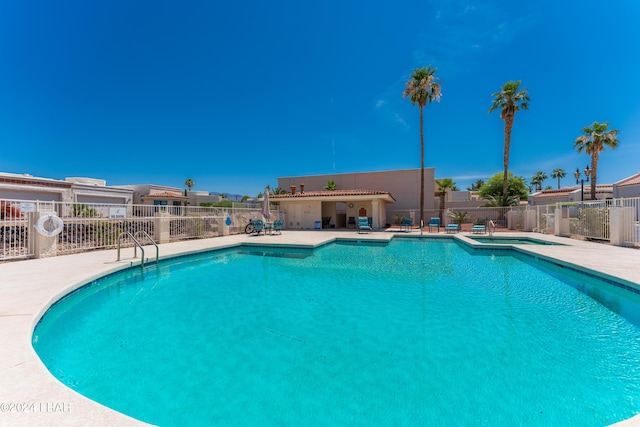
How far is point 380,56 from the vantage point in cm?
1666

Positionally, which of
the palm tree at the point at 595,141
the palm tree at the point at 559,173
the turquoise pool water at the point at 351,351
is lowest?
the turquoise pool water at the point at 351,351

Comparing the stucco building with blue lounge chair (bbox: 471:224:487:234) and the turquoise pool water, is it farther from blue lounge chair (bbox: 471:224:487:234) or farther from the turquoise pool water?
the turquoise pool water

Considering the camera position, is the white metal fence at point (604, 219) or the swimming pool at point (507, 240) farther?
the swimming pool at point (507, 240)

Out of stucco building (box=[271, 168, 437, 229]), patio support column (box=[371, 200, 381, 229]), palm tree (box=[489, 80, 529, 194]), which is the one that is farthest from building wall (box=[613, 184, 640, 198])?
patio support column (box=[371, 200, 381, 229])

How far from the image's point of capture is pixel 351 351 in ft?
11.3

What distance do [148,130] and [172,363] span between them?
99.6 feet

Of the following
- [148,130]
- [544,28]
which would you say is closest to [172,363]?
[544,28]

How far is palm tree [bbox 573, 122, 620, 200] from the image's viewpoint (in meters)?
21.7

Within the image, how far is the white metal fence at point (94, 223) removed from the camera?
7.98 metres

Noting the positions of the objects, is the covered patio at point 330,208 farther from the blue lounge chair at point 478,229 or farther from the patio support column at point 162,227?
the patio support column at point 162,227

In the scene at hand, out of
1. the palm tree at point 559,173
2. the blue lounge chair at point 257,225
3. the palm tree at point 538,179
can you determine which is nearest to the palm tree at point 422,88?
the blue lounge chair at point 257,225

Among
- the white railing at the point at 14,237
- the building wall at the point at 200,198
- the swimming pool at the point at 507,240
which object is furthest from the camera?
the building wall at the point at 200,198

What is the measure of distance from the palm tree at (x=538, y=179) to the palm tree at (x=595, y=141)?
121 ft

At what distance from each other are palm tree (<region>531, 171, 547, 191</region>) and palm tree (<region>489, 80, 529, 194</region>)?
41.4 meters
